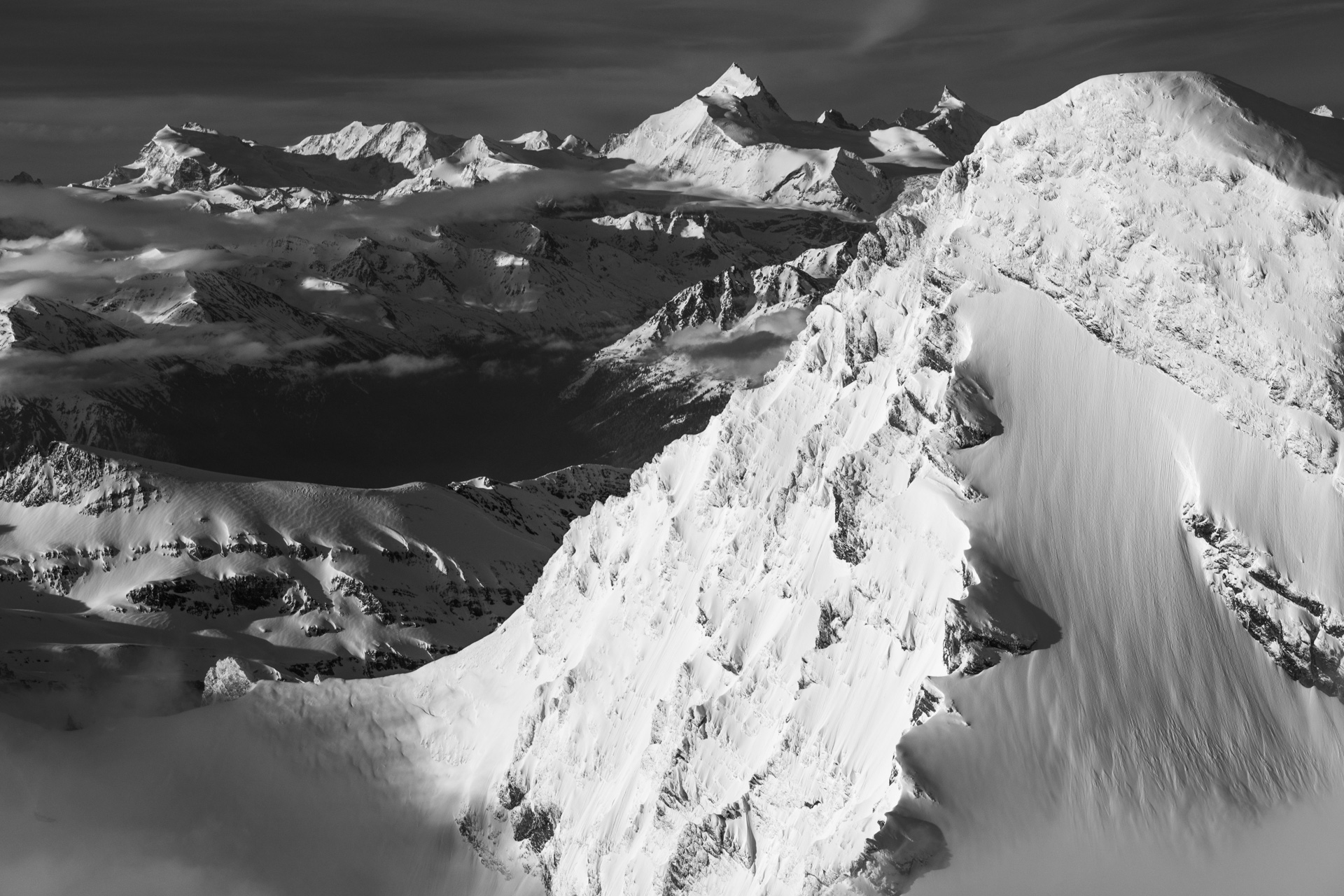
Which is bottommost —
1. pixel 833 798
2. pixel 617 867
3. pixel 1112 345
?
pixel 617 867

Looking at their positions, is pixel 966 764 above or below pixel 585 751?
above

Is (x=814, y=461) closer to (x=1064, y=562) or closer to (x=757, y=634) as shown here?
(x=757, y=634)

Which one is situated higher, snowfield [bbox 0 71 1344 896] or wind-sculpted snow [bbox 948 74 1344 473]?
wind-sculpted snow [bbox 948 74 1344 473]

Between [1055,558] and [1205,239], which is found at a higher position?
[1205,239]

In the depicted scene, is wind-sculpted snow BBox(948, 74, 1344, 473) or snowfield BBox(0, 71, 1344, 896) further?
wind-sculpted snow BBox(948, 74, 1344, 473)

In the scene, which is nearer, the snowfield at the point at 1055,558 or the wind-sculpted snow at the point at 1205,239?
the snowfield at the point at 1055,558

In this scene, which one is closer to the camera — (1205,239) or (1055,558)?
(1205,239)

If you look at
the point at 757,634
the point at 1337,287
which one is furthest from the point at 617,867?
the point at 1337,287

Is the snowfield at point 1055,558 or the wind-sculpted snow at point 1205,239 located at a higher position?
the wind-sculpted snow at point 1205,239
